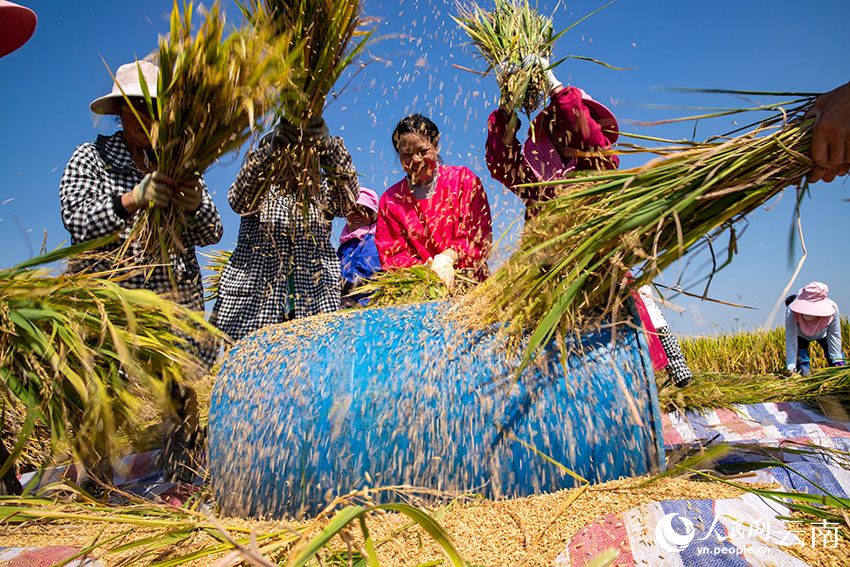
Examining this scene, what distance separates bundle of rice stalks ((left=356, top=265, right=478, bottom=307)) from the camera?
2410mm

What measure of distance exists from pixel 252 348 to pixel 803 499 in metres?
1.78

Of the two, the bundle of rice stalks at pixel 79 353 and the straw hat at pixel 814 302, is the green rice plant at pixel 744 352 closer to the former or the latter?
the straw hat at pixel 814 302

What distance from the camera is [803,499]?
1277 mm

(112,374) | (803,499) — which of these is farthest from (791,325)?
(112,374)

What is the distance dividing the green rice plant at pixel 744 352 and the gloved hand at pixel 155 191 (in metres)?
5.48

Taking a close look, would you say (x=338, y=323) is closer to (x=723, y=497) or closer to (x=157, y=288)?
(x=157, y=288)

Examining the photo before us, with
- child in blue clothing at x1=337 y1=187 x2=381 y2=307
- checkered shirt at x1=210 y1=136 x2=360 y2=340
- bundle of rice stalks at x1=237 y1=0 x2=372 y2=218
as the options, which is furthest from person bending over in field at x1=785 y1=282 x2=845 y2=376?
bundle of rice stalks at x1=237 y1=0 x2=372 y2=218

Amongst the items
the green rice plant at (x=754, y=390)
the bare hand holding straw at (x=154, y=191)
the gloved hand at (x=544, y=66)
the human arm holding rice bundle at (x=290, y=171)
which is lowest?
the green rice plant at (x=754, y=390)

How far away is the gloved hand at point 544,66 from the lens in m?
2.48

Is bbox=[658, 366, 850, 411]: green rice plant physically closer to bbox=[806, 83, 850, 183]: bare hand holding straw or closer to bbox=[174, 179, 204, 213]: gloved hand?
bbox=[806, 83, 850, 183]: bare hand holding straw

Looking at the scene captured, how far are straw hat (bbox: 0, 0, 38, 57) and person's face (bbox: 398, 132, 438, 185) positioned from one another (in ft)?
5.71

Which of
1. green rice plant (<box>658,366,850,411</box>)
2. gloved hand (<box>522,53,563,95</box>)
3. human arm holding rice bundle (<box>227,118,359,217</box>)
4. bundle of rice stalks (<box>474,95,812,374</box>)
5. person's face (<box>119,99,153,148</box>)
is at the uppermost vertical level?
gloved hand (<box>522,53,563,95</box>)

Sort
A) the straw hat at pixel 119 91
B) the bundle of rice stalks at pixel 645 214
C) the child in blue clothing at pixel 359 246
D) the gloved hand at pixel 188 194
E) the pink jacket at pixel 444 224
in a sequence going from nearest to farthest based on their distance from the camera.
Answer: the bundle of rice stalks at pixel 645 214 → the gloved hand at pixel 188 194 → the straw hat at pixel 119 91 → the pink jacket at pixel 444 224 → the child in blue clothing at pixel 359 246

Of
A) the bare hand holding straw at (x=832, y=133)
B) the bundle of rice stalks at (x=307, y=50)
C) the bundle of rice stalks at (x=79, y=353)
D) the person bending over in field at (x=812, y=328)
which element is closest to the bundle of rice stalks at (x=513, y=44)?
the bundle of rice stalks at (x=307, y=50)
